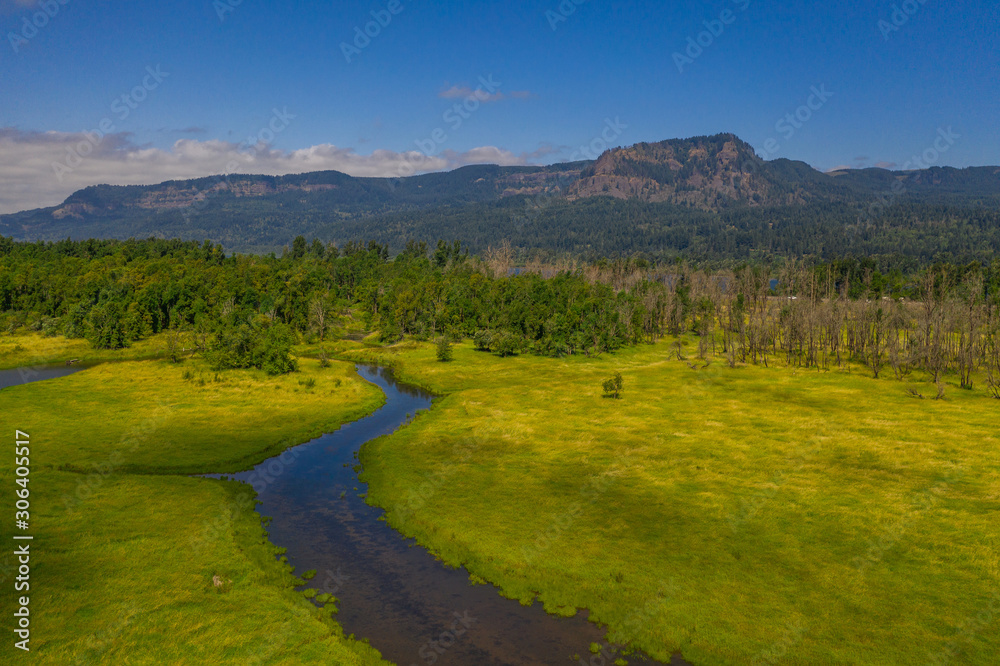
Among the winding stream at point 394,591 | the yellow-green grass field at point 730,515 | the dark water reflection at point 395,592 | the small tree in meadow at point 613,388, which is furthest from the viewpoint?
the small tree in meadow at point 613,388

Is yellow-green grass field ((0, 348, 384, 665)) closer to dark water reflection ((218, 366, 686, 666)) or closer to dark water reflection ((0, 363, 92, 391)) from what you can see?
dark water reflection ((218, 366, 686, 666))

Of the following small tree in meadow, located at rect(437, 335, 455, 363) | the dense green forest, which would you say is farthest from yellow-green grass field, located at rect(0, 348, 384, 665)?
small tree in meadow, located at rect(437, 335, 455, 363)

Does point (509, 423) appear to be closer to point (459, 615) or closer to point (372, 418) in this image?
point (372, 418)

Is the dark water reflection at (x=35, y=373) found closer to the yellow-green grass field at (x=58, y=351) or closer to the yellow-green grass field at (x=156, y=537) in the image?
the yellow-green grass field at (x=58, y=351)

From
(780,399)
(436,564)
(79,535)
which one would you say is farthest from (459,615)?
(780,399)

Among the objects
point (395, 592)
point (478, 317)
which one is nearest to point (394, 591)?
point (395, 592)

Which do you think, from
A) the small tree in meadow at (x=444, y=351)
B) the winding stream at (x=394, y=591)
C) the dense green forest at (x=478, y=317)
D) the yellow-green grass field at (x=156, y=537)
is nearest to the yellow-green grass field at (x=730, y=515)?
the winding stream at (x=394, y=591)
